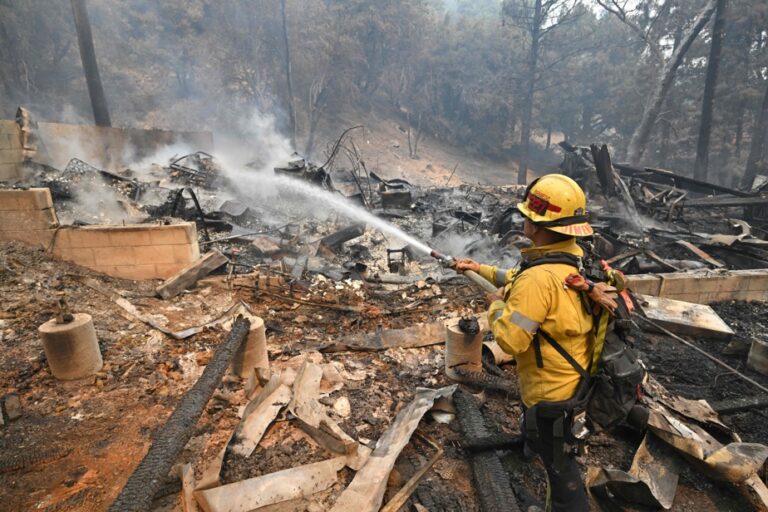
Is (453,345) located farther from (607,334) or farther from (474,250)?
(474,250)

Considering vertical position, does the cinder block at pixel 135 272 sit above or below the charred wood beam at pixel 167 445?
above

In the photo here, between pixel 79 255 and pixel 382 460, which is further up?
pixel 79 255

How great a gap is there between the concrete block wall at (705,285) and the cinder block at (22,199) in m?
8.50

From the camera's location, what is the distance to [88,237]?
570cm

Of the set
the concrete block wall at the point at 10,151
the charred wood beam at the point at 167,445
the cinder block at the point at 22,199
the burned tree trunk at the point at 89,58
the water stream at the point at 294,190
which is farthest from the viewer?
the burned tree trunk at the point at 89,58

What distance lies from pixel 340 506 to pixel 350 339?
2479mm

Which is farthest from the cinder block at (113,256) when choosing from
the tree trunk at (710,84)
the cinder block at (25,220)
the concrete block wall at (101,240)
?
the tree trunk at (710,84)

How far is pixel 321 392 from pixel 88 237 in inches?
172

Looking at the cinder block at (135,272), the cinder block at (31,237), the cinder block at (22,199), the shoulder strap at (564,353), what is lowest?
the cinder block at (135,272)

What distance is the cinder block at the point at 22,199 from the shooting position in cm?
542

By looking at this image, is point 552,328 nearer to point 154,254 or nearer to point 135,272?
point 154,254

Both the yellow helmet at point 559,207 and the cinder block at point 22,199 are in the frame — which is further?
the cinder block at point 22,199

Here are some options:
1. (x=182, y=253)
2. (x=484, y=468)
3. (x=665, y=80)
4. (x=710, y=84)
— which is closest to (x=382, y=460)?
(x=484, y=468)

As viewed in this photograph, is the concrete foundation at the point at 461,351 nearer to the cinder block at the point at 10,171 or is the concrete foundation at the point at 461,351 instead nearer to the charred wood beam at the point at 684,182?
the cinder block at the point at 10,171
